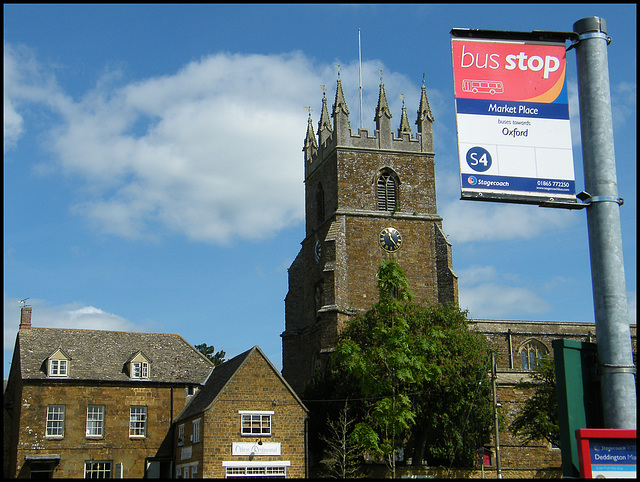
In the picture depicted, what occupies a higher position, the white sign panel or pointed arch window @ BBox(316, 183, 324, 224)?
pointed arch window @ BBox(316, 183, 324, 224)

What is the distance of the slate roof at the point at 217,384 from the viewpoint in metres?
38.4

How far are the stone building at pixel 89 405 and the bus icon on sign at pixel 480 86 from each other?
32957mm

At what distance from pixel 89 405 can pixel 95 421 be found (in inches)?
34.6

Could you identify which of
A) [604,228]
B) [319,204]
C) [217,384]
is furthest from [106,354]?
[604,228]

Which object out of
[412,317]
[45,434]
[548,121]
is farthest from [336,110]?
[548,121]

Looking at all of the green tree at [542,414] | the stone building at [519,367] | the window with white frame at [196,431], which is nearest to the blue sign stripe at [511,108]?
the window with white frame at [196,431]

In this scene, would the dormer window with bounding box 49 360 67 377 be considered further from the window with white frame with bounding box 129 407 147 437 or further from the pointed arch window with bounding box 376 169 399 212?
the pointed arch window with bounding box 376 169 399 212

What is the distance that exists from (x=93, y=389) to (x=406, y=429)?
16334 mm

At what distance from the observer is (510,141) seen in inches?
527

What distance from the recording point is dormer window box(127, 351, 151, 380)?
1682 inches

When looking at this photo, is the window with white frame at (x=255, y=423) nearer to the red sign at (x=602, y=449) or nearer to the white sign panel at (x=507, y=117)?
the white sign panel at (x=507, y=117)

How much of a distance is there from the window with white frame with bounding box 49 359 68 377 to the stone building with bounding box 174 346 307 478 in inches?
284

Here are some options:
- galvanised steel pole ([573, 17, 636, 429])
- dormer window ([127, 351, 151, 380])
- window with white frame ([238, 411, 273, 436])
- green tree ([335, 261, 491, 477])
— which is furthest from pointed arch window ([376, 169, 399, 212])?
galvanised steel pole ([573, 17, 636, 429])

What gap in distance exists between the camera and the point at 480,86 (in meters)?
13.3
